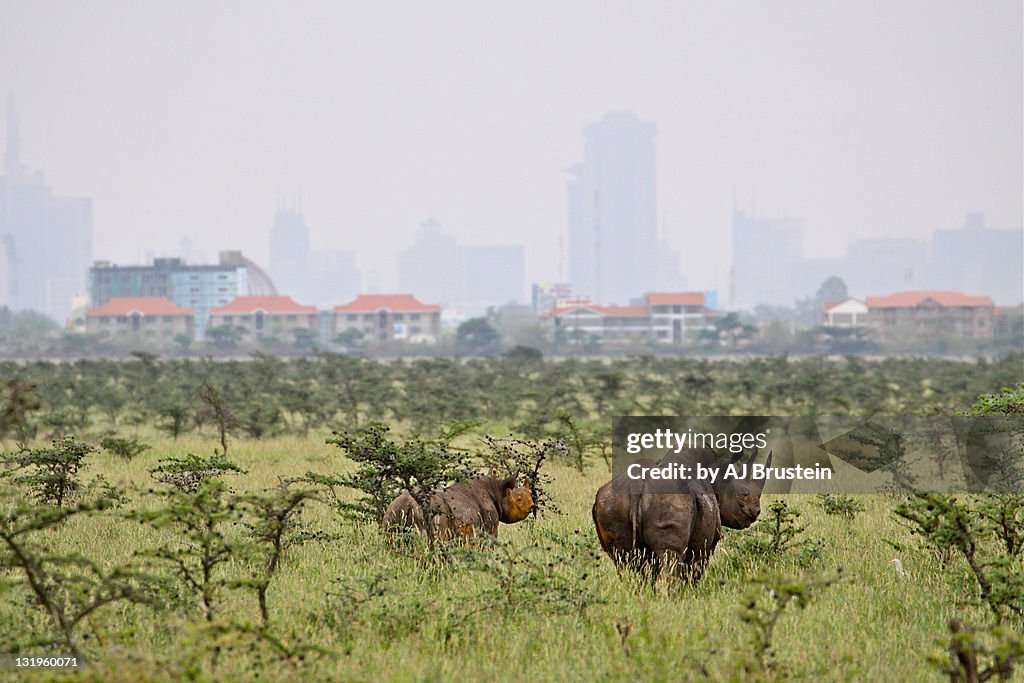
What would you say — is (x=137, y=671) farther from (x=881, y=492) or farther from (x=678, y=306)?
(x=678, y=306)

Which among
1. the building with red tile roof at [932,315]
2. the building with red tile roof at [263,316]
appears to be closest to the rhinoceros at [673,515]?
the building with red tile roof at [932,315]

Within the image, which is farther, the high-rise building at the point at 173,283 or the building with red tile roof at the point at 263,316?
the high-rise building at the point at 173,283

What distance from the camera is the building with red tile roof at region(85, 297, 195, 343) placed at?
116688mm

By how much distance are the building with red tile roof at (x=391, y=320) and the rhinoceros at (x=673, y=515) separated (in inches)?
4368

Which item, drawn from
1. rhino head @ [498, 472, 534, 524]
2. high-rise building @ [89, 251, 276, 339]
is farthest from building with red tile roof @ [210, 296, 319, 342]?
rhino head @ [498, 472, 534, 524]

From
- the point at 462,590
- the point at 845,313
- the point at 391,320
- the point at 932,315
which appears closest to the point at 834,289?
the point at 845,313

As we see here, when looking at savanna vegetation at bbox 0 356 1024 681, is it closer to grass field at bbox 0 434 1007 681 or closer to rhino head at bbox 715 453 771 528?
grass field at bbox 0 434 1007 681

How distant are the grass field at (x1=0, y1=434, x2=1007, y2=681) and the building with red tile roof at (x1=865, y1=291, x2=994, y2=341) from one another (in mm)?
104407

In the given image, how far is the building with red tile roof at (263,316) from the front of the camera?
125 metres

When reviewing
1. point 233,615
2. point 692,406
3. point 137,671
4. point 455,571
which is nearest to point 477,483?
point 455,571

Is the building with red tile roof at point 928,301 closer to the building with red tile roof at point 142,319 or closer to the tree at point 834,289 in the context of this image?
the tree at point 834,289

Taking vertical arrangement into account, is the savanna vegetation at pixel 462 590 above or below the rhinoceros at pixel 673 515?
below

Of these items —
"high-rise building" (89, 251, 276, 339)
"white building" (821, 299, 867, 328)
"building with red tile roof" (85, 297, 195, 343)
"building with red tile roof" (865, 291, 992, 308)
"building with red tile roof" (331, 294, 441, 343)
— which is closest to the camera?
"building with red tile roof" (865, 291, 992, 308)

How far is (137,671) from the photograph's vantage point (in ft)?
19.2
